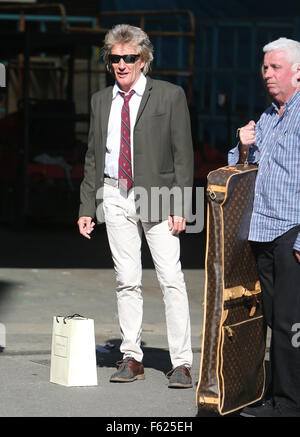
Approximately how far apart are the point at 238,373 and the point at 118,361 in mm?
1546

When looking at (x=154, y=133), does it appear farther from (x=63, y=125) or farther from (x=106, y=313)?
(x=63, y=125)

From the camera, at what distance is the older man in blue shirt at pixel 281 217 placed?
4.93 metres

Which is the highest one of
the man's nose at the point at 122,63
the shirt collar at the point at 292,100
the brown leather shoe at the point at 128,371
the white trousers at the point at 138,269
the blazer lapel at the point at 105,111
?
the man's nose at the point at 122,63

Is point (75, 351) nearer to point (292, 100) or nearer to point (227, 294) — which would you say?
point (227, 294)

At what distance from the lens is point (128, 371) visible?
19.8 ft

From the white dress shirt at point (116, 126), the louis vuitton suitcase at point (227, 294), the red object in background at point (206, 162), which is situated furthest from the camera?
the red object in background at point (206, 162)

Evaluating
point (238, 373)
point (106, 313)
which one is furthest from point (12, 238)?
point (238, 373)

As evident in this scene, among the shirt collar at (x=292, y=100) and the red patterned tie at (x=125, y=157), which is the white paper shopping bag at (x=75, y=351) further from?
the shirt collar at (x=292, y=100)

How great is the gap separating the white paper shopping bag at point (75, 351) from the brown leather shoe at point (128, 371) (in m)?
0.15

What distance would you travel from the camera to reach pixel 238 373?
4.99m

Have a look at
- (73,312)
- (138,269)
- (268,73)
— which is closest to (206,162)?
(73,312)

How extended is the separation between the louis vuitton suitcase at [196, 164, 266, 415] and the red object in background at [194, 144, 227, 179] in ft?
31.6

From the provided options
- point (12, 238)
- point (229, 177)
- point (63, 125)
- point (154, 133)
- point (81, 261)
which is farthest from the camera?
point (63, 125)

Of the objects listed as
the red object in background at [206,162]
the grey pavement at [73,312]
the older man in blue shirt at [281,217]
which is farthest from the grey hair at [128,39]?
the red object in background at [206,162]
